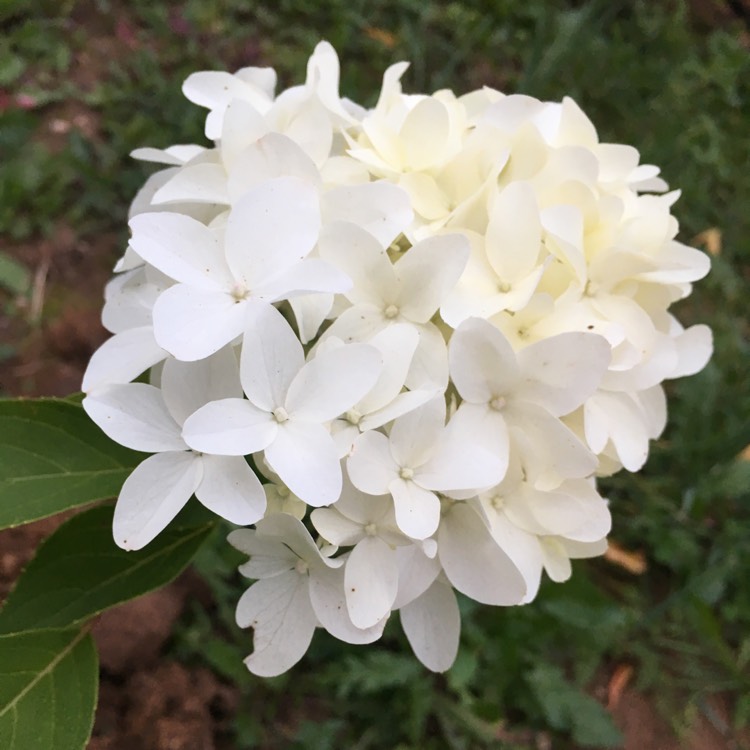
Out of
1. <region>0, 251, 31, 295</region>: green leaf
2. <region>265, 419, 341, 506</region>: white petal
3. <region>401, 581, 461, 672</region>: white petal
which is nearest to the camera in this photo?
<region>265, 419, 341, 506</region>: white petal

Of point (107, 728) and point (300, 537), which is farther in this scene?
point (107, 728)

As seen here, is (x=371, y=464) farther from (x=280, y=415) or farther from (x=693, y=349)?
(x=693, y=349)

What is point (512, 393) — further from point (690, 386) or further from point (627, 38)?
point (627, 38)

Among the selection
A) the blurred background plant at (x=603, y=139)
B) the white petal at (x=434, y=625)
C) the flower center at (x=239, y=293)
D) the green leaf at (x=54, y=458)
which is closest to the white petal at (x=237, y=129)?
the flower center at (x=239, y=293)

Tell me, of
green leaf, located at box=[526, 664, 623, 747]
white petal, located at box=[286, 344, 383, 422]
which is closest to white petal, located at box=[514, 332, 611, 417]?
white petal, located at box=[286, 344, 383, 422]

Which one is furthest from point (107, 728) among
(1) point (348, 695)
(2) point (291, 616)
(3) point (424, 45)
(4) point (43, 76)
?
(3) point (424, 45)

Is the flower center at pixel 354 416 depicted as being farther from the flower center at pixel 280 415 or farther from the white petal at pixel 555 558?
the white petal at pixel 555 558

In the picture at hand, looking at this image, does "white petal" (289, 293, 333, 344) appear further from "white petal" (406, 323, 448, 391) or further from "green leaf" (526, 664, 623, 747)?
"green leaf" (526, 664, 623, 747)
